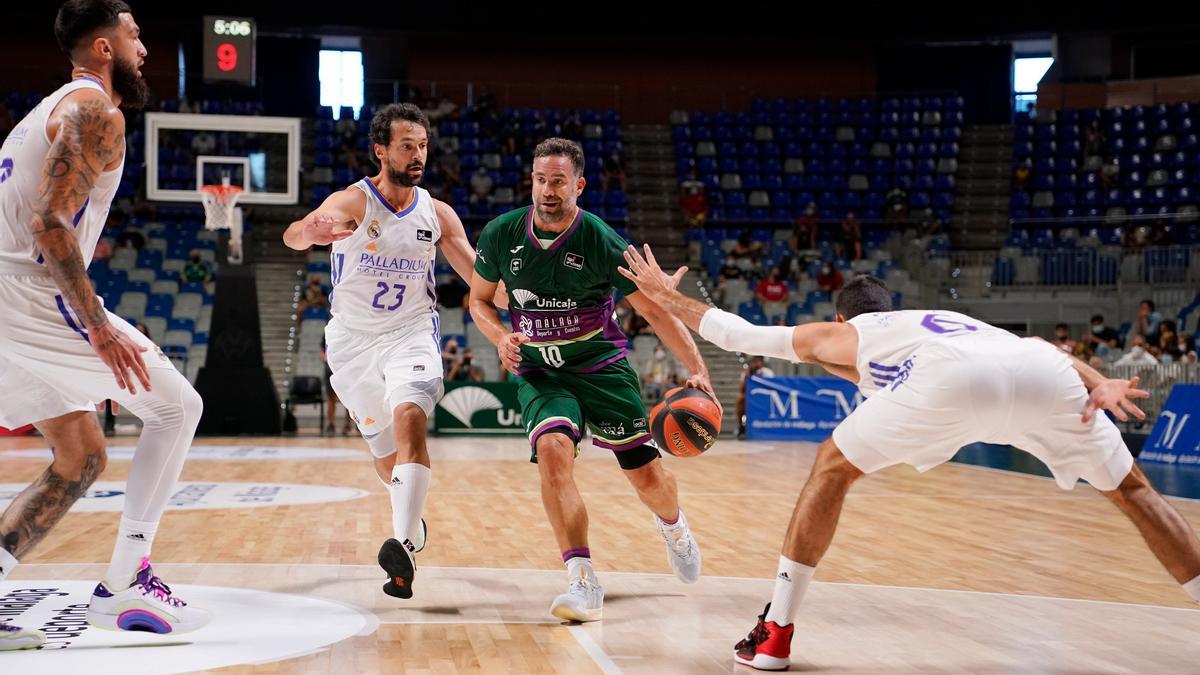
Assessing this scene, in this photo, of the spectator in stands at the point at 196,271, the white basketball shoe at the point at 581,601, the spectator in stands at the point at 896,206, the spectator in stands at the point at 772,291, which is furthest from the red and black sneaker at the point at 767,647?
the spectator in stands at the point at 896,206

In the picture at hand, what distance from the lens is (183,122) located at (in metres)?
18.0

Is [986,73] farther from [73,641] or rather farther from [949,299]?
[73,641]

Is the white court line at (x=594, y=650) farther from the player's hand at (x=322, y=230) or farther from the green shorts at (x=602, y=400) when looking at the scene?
the player's hand at (x=322, y=230)

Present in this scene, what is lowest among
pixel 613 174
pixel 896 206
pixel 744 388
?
pixel 744 388

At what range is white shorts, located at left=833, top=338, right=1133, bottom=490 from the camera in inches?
159

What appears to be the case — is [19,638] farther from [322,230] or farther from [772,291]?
[772,291]

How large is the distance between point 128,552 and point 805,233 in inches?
851

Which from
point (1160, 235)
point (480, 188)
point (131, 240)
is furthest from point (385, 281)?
point (1160, 235)

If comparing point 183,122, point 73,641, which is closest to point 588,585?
point 73,641

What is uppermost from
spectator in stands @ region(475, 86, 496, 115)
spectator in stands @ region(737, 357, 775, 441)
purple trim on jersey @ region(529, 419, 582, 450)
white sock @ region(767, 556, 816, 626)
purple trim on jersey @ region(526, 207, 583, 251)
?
spectator in stands @ region(475, 86, 496, 115)

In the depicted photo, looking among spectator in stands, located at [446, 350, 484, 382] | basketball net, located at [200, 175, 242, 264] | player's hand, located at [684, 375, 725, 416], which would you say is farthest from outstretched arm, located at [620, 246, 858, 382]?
spectator in stands, located at [446, 350, 484, 382]

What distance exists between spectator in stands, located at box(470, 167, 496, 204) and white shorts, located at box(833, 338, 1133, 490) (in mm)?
21397

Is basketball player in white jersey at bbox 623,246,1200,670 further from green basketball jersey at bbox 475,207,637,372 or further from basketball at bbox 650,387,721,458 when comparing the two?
green basketball jersey at bbox 475,207,637,372

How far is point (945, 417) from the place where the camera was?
4.08 meters
